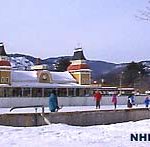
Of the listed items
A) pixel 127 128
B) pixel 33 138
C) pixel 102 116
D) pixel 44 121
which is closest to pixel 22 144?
pixel 33 138

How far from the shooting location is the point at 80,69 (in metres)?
65.3

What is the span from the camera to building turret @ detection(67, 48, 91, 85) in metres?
64.4

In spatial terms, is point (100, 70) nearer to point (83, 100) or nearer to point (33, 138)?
point (83, 100)

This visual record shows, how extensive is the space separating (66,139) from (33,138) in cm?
74

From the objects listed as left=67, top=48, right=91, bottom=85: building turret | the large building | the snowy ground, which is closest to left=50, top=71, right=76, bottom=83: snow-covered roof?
the large building

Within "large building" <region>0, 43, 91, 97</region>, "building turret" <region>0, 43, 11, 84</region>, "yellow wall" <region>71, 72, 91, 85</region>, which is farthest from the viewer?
"yellow wall" <region>71, 72, 91, 85</region>

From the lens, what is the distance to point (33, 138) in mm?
9258

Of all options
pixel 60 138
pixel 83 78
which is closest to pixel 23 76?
pixel 83 78

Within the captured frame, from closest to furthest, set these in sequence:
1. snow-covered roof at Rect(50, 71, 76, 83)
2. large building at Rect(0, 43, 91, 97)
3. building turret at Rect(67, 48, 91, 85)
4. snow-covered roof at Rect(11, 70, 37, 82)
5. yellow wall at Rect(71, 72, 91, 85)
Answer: large building at Rect(0, 43, 91, 97)
snow-covered roof at Rect(11, 70, 37, 82)
snow-covered roof at Rect(50, 71, 76, 83)
yellow wall at Rect(71, 72, 91, 85)
building turret at Rect(67, 48, 91, 85)

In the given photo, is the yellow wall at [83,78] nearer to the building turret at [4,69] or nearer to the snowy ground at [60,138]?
the building turret at [4,69]

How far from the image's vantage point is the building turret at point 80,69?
64.4 meters

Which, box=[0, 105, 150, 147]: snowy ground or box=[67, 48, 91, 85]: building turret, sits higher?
box=[67, 48, 91, 85]: building turret

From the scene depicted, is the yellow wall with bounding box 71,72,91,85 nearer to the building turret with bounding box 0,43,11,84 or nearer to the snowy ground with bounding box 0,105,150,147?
the building turret with bounding box 0,43,11,84

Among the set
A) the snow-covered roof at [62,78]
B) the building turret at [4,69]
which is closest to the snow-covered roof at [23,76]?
the building turret at [4,69]
